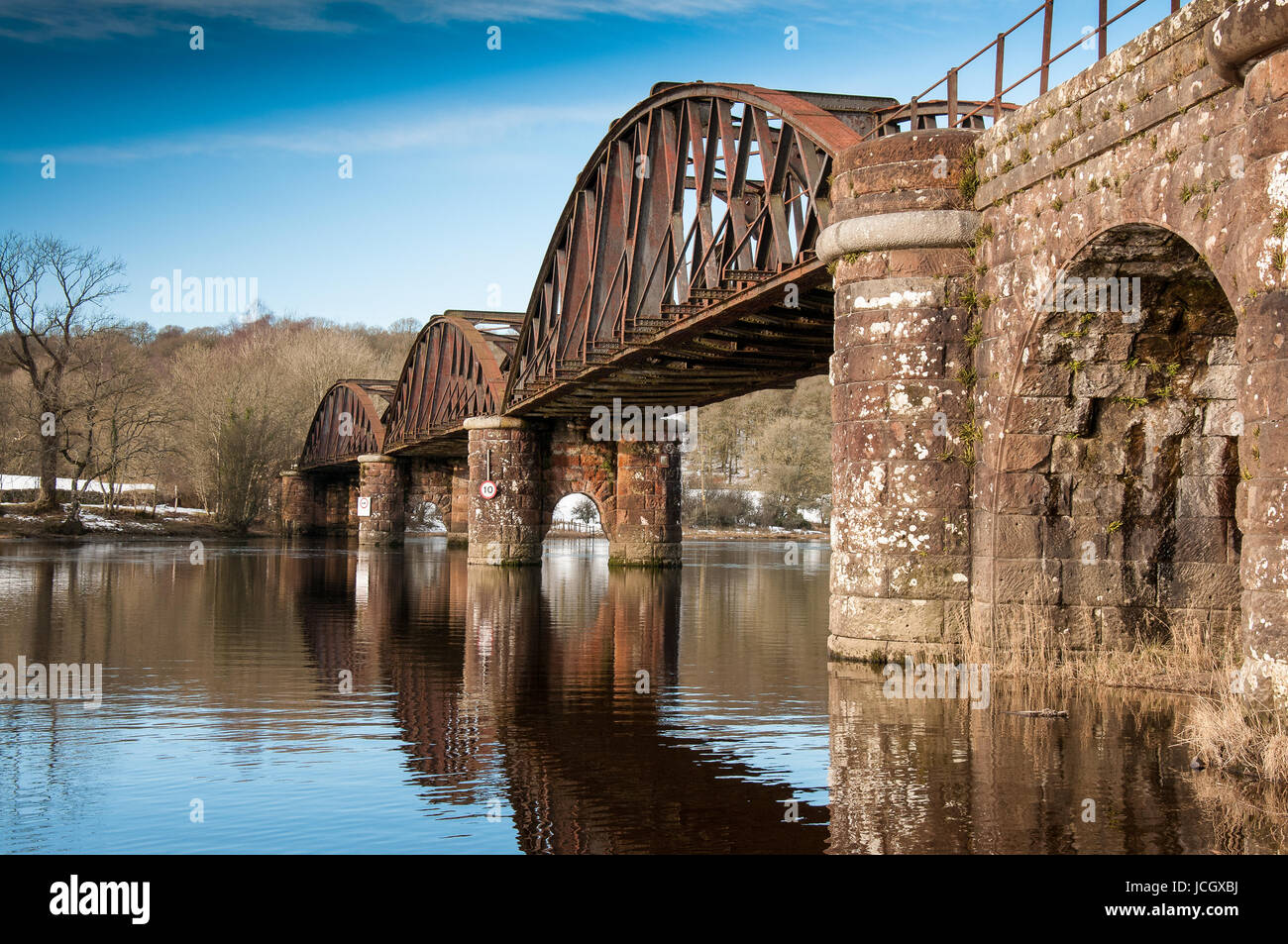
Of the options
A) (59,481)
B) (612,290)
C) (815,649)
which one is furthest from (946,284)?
(59,481)

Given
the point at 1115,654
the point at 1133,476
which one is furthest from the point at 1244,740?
the point at 1133,476

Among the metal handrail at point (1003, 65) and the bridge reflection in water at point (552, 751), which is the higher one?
the metal handrail at point (1003, 65)

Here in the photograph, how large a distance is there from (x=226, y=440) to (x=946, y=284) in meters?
62.4

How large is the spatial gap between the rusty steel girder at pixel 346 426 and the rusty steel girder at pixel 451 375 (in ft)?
14.5

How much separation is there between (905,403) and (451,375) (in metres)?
Answer: 37.3

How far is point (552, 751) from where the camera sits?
10.2 metres

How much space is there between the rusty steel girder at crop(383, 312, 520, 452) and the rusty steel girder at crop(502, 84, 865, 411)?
4.08 meters

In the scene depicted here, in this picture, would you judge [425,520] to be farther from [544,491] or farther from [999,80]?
[999,80]

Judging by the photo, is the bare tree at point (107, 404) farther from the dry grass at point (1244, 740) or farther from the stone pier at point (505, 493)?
the dry grass at point (1244, 740)

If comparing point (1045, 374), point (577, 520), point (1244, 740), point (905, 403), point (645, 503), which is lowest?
point (1244, 740)

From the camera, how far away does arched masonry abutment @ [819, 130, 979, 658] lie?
14.3 metres

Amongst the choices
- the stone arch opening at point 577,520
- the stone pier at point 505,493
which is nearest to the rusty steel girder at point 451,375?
the stone pier at point 505,493

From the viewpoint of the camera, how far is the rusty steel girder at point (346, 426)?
219 ft
